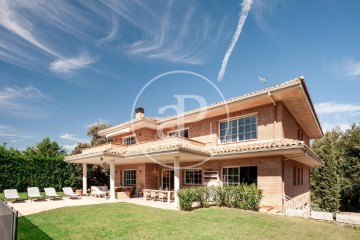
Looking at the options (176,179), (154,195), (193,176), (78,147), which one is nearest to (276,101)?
Result: (176,179)

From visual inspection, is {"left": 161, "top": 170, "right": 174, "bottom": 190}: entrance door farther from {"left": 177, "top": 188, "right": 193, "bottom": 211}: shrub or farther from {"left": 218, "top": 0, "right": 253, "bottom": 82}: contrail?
{"left": 218, "top": 0, "right": 253, "bottom": 82}: contrail

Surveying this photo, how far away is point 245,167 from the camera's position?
653 inches

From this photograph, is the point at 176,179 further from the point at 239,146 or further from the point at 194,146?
the point at 239,146

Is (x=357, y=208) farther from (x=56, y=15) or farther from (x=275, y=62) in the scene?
(x=56, y=15)

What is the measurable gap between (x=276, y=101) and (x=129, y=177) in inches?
692

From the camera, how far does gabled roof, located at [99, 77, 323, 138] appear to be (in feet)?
46.1

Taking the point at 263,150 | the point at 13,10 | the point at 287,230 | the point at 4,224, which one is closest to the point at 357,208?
the point at 263,150

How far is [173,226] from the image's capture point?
10.1 m

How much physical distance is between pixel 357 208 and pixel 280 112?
86.5 feet

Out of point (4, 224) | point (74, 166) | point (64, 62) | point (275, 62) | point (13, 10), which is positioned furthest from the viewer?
point (74, 166)

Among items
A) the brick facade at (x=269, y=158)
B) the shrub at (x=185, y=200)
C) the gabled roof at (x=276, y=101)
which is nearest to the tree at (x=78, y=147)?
the gabled roof at (x=276, y=101)

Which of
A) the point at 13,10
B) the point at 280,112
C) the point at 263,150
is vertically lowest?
the point at 263,150

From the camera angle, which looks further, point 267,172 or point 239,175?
point 239,175

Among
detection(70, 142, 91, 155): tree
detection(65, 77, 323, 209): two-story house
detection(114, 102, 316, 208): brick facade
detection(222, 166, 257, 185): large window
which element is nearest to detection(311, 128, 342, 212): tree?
detection(65, 77, 323, 209): two-story house
